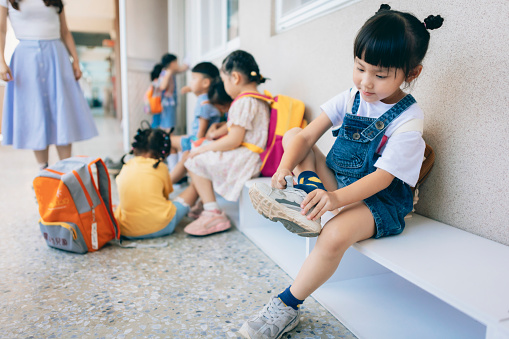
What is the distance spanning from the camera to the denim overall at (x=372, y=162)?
3.34ft

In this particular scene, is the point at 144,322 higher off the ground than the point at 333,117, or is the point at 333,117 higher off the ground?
the point at 333,117

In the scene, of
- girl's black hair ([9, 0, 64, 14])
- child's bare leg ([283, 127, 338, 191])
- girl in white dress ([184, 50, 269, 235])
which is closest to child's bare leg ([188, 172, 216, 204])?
girl in white dress ([184, 50, 269, 235])

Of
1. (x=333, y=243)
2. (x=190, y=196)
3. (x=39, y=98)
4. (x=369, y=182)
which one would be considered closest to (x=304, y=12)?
(x=190, y=196)

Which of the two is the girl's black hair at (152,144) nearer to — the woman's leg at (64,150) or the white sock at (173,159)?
the woman's leg at (64,150)

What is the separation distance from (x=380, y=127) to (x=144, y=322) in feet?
2.99

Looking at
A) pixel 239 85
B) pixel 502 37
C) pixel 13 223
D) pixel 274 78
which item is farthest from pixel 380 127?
pixel 13 223

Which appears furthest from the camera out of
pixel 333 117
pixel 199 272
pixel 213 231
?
pixel 213 231

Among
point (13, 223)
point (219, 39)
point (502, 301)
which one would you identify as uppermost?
point (219, 39)

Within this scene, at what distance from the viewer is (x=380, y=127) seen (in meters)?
1.06

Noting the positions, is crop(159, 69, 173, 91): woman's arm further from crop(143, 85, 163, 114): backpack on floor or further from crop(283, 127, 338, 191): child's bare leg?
crop(283, 127, 338, 191): child's bare leg

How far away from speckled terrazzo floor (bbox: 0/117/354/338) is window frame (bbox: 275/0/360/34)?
1.18 m

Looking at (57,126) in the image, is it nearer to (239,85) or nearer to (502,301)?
(239,85)

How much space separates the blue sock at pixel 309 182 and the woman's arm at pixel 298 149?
0.15ft

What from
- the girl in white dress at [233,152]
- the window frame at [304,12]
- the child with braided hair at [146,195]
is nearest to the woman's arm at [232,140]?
the girl in white dress at [233,152]
